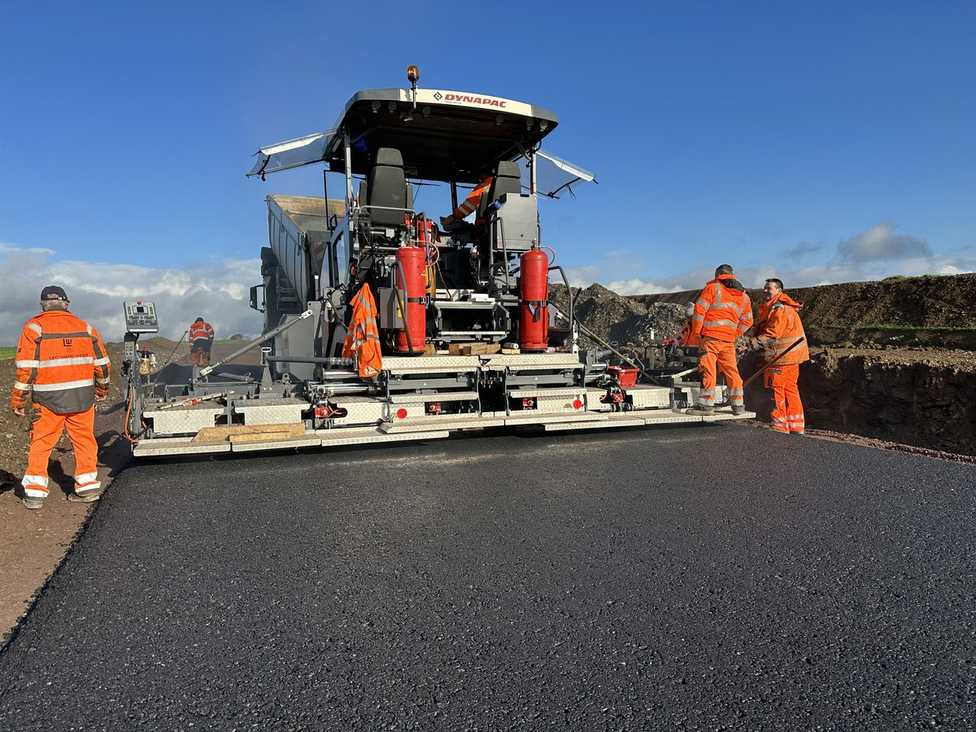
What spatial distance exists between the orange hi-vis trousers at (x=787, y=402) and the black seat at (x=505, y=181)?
138 inches

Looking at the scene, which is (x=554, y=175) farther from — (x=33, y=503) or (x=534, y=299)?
(x=33, y=503)

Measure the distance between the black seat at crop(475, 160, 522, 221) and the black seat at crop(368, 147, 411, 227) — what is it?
41.8 inches

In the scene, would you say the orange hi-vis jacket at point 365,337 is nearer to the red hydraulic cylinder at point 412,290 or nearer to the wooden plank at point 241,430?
the red hydraulic cylinder at point 412,290

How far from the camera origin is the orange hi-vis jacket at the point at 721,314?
6609mm

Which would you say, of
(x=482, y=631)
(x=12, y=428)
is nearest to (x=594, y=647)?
(x=482, y=631)

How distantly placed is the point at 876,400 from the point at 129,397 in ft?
33.9

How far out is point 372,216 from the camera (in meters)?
6.02

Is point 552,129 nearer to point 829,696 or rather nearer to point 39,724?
point 829,696

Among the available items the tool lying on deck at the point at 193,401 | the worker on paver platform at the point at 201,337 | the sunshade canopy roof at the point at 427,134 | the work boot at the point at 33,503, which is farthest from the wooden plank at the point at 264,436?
the worker on paver platform at the point at 201,337

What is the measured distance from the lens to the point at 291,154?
21.9 feet

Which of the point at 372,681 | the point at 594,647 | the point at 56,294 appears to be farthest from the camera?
the point at 56,294

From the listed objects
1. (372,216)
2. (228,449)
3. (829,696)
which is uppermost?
(372,216)

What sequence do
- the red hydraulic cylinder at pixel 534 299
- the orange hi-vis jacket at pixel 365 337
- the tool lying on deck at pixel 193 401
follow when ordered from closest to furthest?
the tool lying on deck at pixel 193 401, the orange hi-vis jacket at pixel 365 337, the red hydraulic cylinder at pixel 534 299

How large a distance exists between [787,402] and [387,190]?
4837 millimetres
